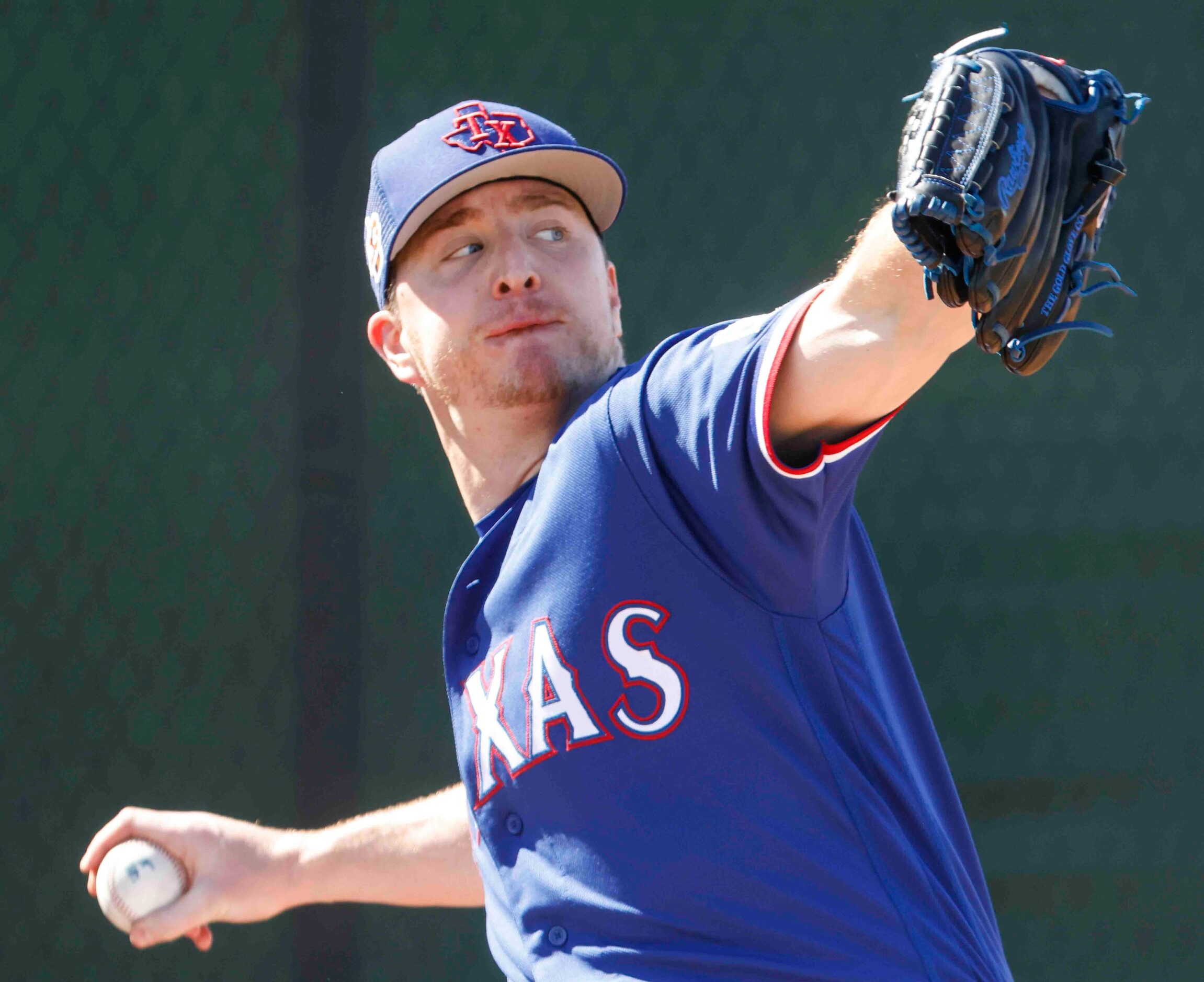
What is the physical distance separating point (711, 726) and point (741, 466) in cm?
25

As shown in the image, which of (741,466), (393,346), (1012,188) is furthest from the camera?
(393,346)

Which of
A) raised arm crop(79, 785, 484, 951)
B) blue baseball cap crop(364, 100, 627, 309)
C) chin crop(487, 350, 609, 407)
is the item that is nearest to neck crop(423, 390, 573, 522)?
chin crop(487, 350, 609, 407)

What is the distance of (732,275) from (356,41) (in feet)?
2.82

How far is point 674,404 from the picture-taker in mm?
1121

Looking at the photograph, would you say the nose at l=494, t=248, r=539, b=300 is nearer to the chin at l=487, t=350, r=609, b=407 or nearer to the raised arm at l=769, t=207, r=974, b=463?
the chin at l=487, t=350, r=609, b=407

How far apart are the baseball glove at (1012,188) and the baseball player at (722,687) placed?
44 millimetres

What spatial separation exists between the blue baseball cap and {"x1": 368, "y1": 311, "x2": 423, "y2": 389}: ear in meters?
0.09

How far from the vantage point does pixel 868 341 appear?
958 mm

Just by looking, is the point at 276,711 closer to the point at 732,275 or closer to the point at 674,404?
the point at 732,275

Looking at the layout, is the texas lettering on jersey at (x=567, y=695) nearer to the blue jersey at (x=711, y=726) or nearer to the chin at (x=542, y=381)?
the blue jersey at (x=711, y=726)

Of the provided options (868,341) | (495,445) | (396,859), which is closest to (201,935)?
(396,859)

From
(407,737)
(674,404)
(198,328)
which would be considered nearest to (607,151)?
(198,328)

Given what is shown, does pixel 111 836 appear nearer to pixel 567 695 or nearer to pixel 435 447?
pixel 567 695

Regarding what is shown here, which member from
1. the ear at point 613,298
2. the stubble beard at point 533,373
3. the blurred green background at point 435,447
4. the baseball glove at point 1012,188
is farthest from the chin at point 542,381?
the blurred green background at point 435,447
